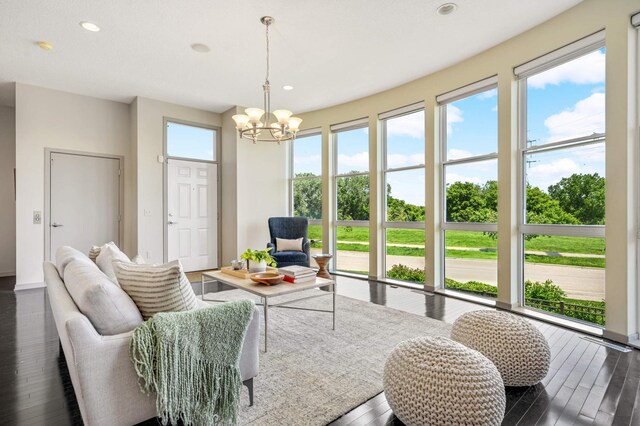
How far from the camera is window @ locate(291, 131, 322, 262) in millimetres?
6055

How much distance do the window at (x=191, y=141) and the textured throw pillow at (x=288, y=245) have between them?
222cm

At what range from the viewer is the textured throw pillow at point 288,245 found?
523cm

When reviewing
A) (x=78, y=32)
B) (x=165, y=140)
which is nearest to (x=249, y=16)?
(x=78, y=32)

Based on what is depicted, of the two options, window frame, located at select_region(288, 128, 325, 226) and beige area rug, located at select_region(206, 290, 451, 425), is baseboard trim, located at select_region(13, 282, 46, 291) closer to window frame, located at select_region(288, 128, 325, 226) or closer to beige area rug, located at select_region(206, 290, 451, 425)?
beige area rug, located at select_region(206, 290, 451, 425)

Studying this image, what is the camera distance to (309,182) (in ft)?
20.4

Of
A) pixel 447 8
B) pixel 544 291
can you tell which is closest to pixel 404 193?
pixel 544 291

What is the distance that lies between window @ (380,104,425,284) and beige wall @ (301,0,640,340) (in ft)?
0.71

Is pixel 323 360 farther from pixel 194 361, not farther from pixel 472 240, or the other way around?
pixel 472 240

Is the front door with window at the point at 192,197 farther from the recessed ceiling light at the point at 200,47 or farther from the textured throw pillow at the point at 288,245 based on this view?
the recessed ceiling light at the point at 200,47

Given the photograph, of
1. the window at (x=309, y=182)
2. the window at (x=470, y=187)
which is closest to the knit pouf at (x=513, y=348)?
the window at (x=470, y=187)

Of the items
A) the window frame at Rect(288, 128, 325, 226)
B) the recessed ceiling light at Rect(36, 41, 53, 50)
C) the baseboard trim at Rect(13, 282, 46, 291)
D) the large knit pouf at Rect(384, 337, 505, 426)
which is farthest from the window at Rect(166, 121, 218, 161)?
the large knit pouf at Rect(384, 337, 505, 426)

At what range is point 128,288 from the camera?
1586 mm

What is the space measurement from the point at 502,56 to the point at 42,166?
6317 mm

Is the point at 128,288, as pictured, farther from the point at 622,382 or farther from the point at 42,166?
the point at 42,166
